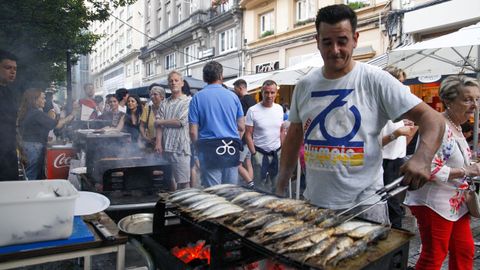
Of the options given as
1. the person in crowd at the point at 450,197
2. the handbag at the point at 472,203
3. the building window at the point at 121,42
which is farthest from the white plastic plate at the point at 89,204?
the building window at the point at 121,42

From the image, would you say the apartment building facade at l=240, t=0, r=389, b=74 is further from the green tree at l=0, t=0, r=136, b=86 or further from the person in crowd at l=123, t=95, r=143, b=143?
the green tree at l=0, t=0, r=136, b=86

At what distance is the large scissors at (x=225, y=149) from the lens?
4633 mm

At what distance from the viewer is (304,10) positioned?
17.0 metres

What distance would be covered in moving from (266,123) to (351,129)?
4.13m

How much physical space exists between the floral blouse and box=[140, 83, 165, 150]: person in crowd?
4.77m

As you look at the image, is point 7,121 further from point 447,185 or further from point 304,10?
point 304,10

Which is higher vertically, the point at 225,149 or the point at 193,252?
the point at 225,149

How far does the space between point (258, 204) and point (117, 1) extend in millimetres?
10274

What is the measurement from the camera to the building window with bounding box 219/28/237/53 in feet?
75.9

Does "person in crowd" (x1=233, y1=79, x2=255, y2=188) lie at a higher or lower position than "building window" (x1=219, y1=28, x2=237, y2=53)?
lower

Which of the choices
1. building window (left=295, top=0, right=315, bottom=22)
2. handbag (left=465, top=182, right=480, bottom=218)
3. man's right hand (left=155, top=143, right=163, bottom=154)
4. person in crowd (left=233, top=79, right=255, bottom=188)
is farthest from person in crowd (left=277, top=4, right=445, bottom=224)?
building window (left=295, top=0, right=315, bottom=22)

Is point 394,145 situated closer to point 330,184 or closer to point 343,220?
point 330,184

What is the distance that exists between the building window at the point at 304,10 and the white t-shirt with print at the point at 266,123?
11.6 m

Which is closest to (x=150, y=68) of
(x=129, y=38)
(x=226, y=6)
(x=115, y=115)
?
(x=129, y=38)
